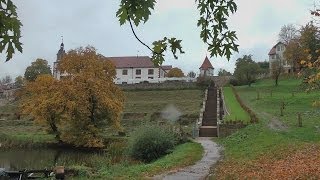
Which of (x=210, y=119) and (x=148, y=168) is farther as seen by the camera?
(x=210, y=119)

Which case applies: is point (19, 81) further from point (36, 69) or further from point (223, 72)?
point (223, 72)

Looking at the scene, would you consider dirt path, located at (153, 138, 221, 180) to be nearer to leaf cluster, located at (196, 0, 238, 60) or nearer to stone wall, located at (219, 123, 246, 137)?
stone wall, located at (219, 123, 246, 137)

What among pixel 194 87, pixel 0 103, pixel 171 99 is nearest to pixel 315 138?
pixel 171 99

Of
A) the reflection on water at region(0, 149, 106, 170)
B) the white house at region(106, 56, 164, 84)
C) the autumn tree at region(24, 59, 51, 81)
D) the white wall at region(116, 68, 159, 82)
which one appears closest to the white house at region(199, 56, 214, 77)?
the white house at region(106, 56, 164, 84)

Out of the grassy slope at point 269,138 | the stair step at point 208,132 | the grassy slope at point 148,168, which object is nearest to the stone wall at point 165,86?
the grassy slope at point 269,138

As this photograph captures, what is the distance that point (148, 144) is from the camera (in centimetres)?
2559

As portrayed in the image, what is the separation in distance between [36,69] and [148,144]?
79234 millimetres

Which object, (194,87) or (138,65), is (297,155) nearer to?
(194,87)

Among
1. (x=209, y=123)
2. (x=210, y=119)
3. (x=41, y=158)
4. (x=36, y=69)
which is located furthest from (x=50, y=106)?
(x=36, y=69)

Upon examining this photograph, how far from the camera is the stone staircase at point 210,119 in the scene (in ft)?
115

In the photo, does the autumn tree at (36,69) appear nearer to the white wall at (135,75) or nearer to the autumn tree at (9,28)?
the white wall at (135,75)

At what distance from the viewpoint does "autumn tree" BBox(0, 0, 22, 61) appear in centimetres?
363

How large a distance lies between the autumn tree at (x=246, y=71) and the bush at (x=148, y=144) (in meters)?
48.8

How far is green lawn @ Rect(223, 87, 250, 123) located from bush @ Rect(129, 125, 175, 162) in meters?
8.69
